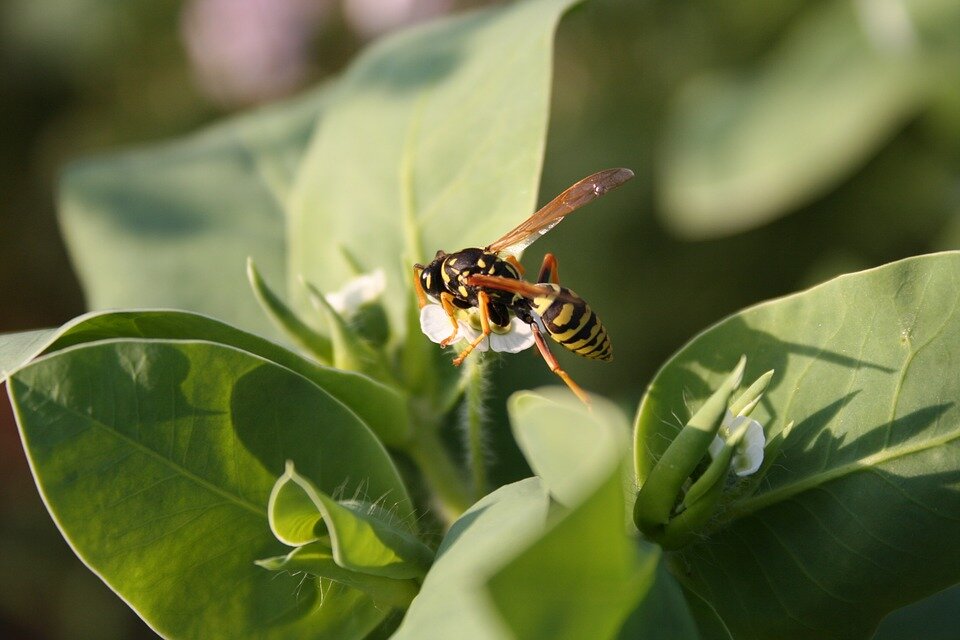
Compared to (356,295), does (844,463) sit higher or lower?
lower

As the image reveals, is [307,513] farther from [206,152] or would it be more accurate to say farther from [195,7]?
[195,7]

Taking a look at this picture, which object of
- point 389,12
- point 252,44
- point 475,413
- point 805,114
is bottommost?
point 805,114

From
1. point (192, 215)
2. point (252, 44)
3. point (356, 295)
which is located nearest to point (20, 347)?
point (356, 295)

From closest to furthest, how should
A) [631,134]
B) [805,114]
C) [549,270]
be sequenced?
[549,270]
[805,114]
[631,134]

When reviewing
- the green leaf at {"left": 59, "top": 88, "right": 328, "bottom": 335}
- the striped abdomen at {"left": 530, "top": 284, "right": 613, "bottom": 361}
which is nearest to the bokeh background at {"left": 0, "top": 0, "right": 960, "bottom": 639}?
the striped abdomen at {"left": 530, "top": 284, "right": 613, "bottom": 361}

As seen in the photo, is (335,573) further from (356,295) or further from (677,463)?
(356,295)

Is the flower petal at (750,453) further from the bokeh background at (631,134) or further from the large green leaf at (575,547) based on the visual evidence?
the bokeh background at (631,134)

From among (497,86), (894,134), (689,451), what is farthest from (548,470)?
(894,134)
